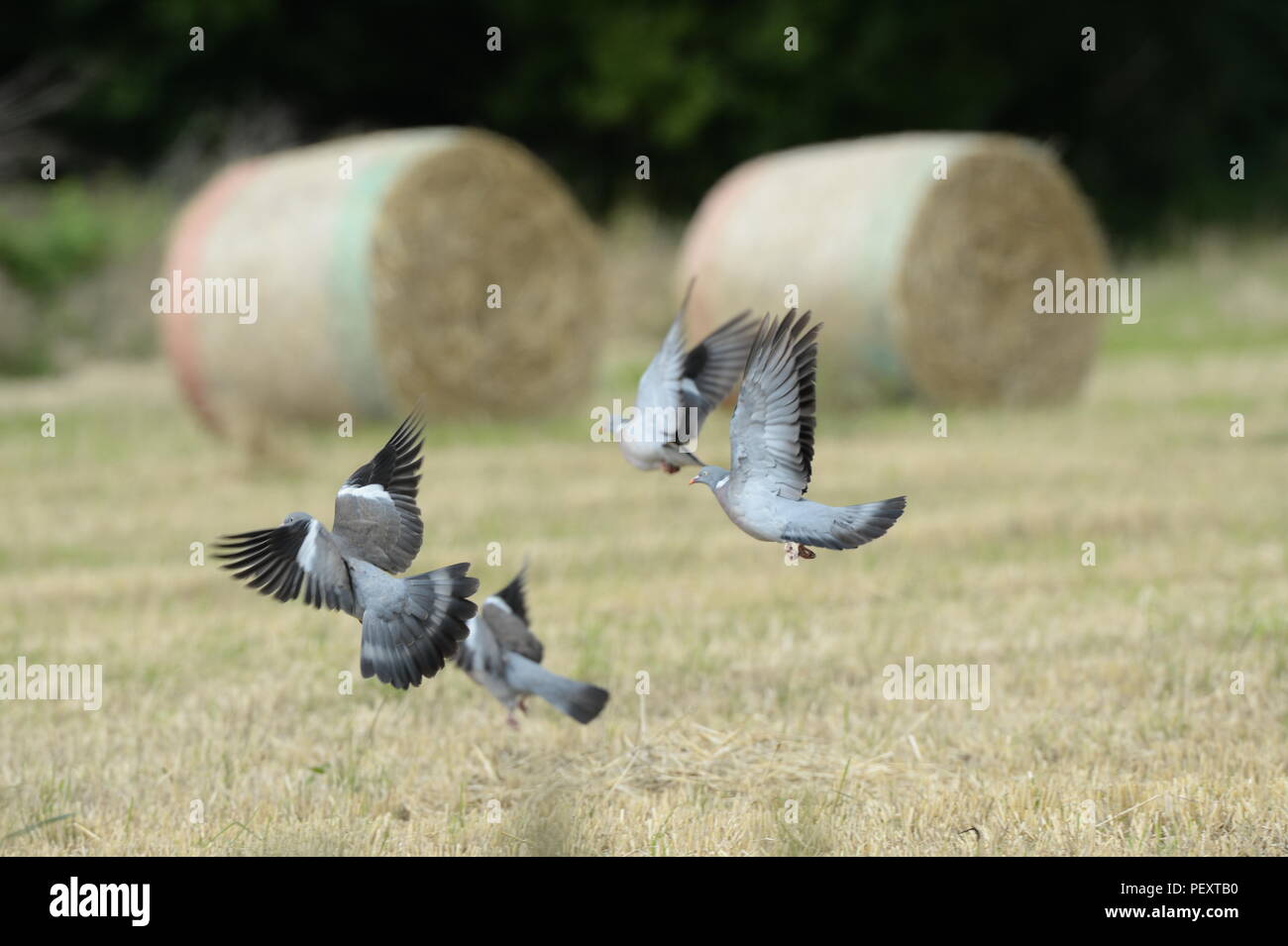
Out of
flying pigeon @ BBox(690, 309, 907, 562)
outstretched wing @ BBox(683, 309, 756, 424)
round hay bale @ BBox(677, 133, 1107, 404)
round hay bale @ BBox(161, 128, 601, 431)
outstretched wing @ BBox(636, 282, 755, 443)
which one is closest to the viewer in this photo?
flying pigeon @ BBox(690, 309, 907, 562)

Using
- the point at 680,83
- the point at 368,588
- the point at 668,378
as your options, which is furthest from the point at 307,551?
the point at 680,83

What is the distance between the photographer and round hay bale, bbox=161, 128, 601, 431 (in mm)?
12367

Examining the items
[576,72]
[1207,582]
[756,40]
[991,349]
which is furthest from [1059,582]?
[576,72]

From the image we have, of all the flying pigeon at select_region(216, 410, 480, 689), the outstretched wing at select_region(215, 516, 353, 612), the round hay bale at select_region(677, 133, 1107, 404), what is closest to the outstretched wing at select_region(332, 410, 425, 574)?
the flying pigeon at select_region(216, 410, 480, 689)

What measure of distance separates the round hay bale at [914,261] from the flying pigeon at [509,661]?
8.32 meters

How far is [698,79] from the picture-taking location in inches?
1063

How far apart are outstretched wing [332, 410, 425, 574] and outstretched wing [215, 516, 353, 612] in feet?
0.37

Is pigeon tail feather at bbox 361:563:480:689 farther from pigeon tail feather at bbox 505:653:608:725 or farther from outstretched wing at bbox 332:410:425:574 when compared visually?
pigeon tail feather at bbox 505:653:608:725

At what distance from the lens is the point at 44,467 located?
450 inches

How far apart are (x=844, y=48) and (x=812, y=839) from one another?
25115mm

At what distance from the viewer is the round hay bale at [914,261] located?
1327 centimetres

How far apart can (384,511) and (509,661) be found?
887mm

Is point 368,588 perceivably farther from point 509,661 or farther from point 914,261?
point 914,261
